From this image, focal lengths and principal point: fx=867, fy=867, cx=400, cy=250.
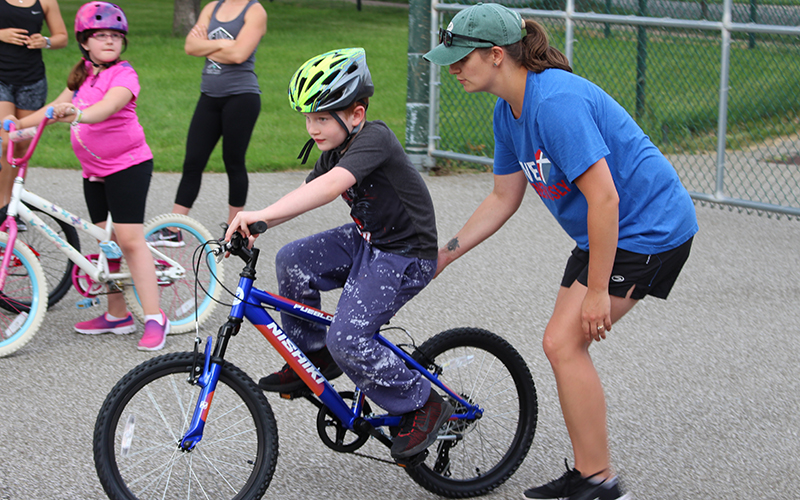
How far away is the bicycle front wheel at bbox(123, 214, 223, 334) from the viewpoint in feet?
16.3

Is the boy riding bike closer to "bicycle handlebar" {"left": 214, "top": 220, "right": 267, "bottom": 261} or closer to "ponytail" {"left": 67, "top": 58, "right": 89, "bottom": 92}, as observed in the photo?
"bicycle handlebar" {"left": 214, "top": 220, "right": 267, "bottom": 261}

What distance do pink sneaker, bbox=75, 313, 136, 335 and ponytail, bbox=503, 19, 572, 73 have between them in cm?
301

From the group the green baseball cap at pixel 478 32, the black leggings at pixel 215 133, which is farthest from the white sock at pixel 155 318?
the green baseball cap at pixel 478 32

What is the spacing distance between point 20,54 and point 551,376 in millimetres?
4315

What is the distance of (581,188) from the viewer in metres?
2.82

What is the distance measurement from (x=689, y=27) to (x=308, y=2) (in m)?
24.5

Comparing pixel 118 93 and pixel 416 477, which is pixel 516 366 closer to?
pixel 416 477

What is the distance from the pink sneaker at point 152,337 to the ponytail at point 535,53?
2701mm

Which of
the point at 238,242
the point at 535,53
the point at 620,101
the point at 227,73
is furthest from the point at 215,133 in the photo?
the point at 620,101

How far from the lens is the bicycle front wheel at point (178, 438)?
112 inches

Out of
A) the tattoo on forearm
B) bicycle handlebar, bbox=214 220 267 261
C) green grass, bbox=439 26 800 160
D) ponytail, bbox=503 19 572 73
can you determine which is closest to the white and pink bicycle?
the tattoo on forearm

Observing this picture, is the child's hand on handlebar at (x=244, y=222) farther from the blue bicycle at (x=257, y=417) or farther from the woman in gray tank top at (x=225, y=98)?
the woman in gray tank top at (x=225, y=98)

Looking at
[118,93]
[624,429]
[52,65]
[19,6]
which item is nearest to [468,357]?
[624,429]

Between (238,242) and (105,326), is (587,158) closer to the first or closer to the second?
(238,242)
